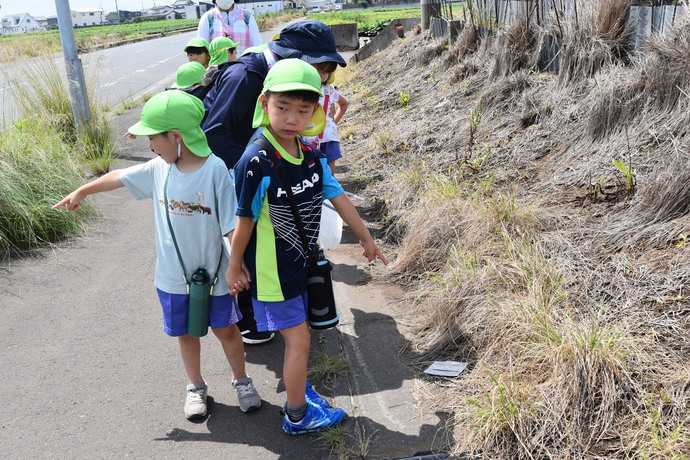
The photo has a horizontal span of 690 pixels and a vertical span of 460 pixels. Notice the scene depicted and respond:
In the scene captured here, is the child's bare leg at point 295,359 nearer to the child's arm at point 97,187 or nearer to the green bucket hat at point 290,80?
the green bucket hat at point 290,80

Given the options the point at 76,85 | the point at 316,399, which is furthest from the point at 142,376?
the point at 76,85

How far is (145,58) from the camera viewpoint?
2562 cm

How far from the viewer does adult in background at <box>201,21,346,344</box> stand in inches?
135

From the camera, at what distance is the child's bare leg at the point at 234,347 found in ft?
10.5

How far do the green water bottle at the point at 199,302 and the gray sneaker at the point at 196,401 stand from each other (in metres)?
0.40

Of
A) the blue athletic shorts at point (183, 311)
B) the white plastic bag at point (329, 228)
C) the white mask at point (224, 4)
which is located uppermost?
the white mask at point (224, 4)

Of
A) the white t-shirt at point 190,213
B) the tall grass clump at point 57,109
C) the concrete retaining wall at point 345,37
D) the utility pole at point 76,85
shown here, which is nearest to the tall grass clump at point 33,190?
the tall grass clump at point 57,109

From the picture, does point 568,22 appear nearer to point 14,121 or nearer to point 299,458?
point 299,458

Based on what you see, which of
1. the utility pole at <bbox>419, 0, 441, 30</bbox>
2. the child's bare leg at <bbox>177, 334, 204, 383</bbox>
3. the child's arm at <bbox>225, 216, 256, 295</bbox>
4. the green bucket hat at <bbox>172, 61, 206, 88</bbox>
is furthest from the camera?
the utility pole at <bbox>419, 0, 441, 30</bbox>

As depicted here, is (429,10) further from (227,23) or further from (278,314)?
(278,314)

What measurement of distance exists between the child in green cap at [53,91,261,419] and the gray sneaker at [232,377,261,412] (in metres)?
0.01

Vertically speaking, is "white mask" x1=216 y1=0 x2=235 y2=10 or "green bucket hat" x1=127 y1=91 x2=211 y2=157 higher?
"white mask" x1=216 y1=0 x2=235 y2=10

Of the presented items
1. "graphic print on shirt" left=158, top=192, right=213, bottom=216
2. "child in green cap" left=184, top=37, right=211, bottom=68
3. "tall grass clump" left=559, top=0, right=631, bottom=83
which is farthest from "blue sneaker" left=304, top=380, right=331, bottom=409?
"tall grass clump" left=559, top=0, right=631, bottom=83

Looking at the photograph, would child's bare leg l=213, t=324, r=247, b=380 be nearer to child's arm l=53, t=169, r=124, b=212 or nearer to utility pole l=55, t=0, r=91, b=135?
child's arm l=53, t=169, r=124, b=212
